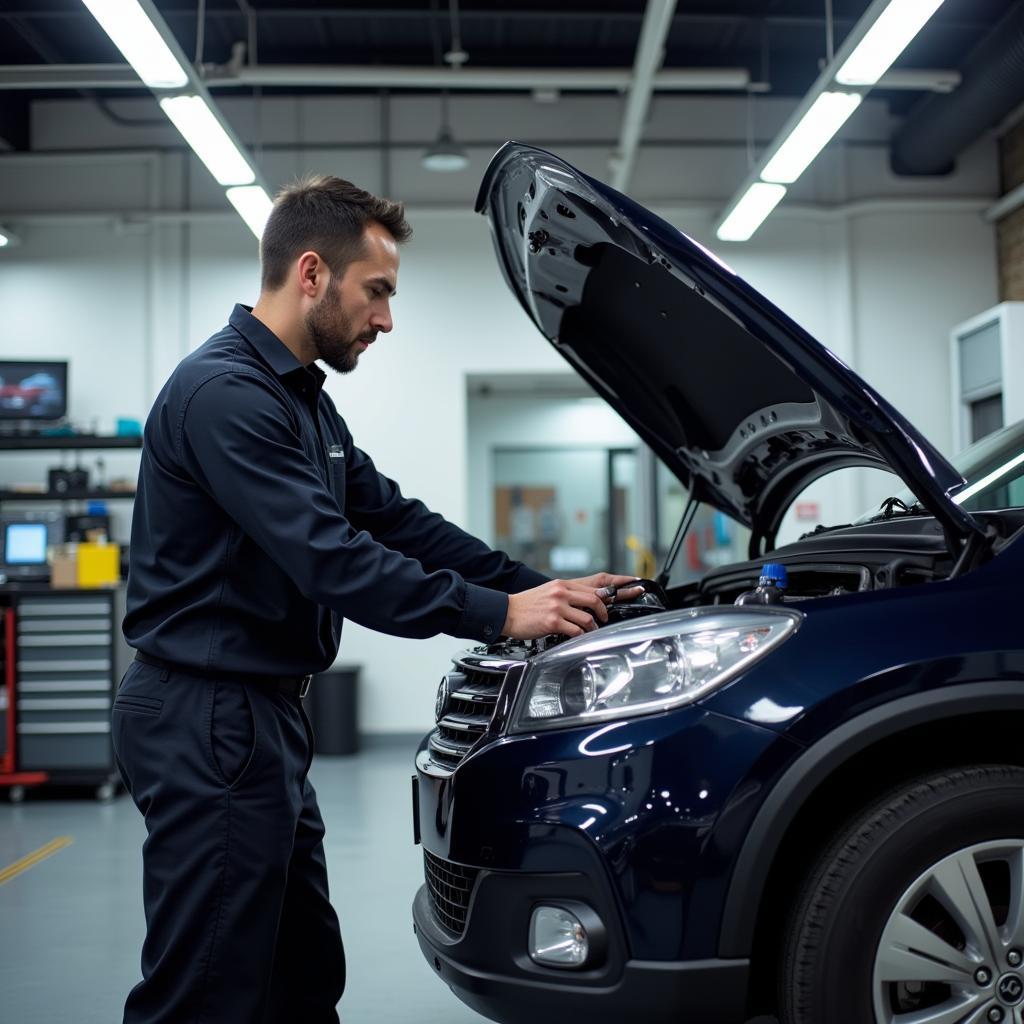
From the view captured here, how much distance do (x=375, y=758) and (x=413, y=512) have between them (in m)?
4.49

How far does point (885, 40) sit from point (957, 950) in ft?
10.9

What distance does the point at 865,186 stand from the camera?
720cm

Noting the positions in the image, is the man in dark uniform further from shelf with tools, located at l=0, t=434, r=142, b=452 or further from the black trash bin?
the black trash bin

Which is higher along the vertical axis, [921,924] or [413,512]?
[413,512]

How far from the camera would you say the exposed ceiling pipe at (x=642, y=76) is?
173 inches

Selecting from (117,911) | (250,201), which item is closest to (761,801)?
(117,911)

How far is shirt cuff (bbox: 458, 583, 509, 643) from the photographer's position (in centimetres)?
152

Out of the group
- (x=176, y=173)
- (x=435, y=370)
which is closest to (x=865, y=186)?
(x=435, y=370)

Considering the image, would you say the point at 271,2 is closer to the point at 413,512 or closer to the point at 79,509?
the point at 79,509

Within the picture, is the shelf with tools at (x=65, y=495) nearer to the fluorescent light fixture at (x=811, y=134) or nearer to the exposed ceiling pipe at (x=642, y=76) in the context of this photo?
the exposed ceiling pipe at (x=642, y=76)

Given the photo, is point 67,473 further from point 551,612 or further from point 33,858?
point 551,612

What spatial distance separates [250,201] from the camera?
5.50 metres

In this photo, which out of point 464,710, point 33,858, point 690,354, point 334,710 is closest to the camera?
point 464,710

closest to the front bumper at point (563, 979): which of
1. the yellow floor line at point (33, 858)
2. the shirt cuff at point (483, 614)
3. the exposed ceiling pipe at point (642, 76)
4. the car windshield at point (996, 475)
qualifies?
the shirt cuff at point (483, 614)
